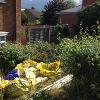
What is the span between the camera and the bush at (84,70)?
8133 mm

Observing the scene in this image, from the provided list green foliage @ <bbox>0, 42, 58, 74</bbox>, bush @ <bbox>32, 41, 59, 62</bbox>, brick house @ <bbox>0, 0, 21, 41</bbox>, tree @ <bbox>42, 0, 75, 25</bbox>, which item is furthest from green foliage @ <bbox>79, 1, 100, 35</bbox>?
green foliage @ <bbox>0, 42, 58, 74</bbox>

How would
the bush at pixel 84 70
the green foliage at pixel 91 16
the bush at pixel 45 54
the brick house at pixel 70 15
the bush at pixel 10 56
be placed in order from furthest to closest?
the brick house at pixel 70 15 → the green foliage at pixel 91 16 → the bush at pixel 45 54 → the bush at pixel 10 56 → the bush at pixel 84 70

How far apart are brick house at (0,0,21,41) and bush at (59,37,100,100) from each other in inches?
525

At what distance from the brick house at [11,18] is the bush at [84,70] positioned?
1333 centimetres

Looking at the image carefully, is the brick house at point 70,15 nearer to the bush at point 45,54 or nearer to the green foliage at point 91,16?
the green foliage at point 91,16

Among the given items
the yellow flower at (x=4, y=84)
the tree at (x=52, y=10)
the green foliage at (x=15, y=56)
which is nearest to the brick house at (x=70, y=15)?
the tree at (x=52, y=10)

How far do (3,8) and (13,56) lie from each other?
6530 millimetres

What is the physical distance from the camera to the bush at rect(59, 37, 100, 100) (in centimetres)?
813

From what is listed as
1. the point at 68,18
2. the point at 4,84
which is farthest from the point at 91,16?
the point at 4,84

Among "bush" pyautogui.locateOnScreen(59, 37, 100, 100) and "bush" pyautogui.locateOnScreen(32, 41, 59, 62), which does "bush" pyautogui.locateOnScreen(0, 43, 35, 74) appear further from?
"bush" pyautogui.locateOnScreen(59, 37, 100, 100)

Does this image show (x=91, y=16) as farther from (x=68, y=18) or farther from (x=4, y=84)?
(x=4, y=84)

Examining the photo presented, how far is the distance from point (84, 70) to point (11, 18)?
1425cm

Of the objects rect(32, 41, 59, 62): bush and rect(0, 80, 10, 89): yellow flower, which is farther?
rect(32, 41, 59, 62): bush

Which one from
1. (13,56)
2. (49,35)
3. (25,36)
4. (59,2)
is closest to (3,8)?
(25,36)
